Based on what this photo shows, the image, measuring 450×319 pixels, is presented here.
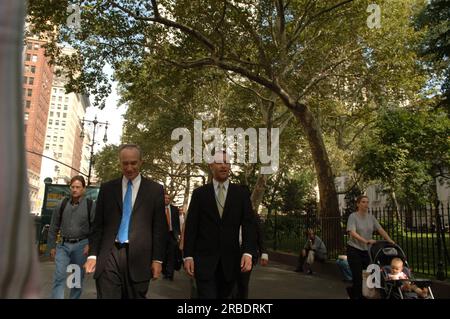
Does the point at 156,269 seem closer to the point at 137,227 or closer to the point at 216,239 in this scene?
the point at 137,227

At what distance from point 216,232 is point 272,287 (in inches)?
235

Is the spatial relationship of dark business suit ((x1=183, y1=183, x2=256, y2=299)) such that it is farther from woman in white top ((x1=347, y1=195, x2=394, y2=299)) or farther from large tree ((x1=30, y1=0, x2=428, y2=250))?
large tree ((x1=30, y1=0, x2=428, y2=250))

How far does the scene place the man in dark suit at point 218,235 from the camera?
166 inches

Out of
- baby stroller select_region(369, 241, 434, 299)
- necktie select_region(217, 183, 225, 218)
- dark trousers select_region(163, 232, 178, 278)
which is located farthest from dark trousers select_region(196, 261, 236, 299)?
baby stroller select_region(369, 241, 434, 299)

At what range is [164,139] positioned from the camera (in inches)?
1399

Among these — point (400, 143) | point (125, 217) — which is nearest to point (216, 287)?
point (125, 217)

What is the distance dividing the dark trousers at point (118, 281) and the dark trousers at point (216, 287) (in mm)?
662

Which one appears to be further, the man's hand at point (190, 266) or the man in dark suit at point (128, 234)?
the man's hand at point (190, 266)

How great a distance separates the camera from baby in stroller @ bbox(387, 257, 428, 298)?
19.7ft

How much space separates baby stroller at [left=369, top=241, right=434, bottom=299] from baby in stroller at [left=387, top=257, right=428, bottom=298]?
37mm

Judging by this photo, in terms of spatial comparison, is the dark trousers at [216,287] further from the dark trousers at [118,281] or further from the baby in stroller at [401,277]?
the baby in stroller at [401,277]

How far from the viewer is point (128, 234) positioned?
378cm

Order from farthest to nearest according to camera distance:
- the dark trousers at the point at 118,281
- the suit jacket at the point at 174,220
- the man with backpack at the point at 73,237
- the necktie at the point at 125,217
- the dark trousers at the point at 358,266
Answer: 1. the suit jacket at the point at 174,220
2. the dark trousers at the point at 358,266
3. the man with backpack at the point at 73,237
4. the necktie at the point at 125,217
5. the dark trousers at the point at 118,281

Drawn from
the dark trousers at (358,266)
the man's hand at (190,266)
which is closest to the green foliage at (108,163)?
the dark trousers at (358,266)
